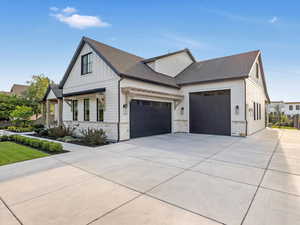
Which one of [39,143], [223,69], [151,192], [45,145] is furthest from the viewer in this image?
[223,69]

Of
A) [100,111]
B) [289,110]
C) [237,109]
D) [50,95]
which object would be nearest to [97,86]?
[100,111]

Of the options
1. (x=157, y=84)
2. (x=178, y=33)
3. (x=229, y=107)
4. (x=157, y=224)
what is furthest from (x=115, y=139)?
(x=178, y=33)

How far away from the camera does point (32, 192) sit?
3148 millimetres

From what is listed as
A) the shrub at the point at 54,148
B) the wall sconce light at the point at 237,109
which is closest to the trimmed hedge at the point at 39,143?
the shrub at the point at 54,148

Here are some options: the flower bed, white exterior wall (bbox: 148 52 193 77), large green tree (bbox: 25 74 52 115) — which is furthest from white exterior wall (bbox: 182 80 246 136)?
large green tree (bbox: 25 74 52 115)

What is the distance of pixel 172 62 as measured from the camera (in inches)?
570

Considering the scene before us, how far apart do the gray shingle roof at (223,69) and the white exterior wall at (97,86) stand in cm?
620

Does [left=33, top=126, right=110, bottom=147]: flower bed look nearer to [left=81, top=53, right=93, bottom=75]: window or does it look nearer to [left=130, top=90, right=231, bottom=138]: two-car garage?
[left=130, top=90, right=231, bottom=138]: two-car garage

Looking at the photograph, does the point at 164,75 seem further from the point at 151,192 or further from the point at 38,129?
the point at 38,129

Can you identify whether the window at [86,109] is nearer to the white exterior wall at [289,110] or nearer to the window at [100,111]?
the window at [100,111]

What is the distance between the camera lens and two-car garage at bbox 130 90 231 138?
10.2 m

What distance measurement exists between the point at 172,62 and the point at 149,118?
21.6 ft

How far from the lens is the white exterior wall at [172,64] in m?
13.0

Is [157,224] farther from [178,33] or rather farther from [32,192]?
[178,33]
